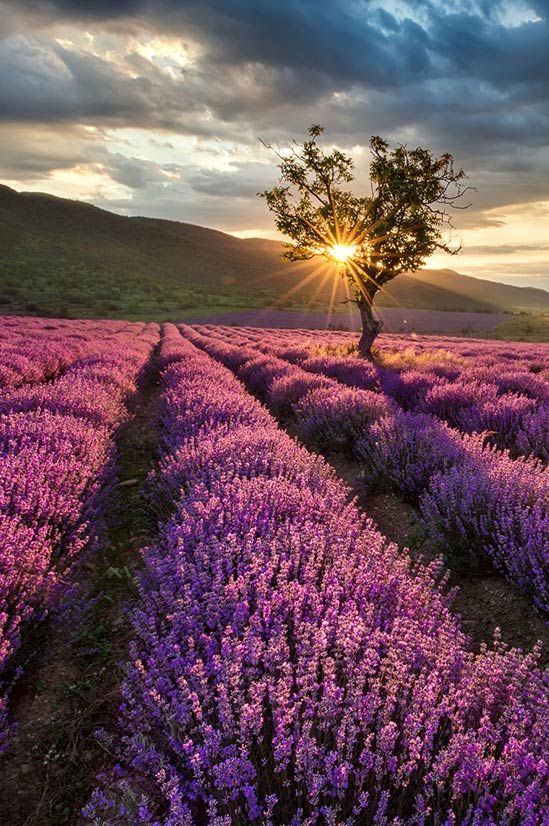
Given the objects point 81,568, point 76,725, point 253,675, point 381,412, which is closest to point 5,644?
point 76,725

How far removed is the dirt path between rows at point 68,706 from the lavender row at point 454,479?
2.04 metres

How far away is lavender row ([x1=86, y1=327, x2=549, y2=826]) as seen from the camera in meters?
1.30

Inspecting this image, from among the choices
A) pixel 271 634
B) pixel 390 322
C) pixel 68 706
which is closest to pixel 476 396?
pixel 271 634

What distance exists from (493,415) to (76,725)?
513cm

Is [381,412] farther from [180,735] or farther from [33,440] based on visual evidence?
[180,735]

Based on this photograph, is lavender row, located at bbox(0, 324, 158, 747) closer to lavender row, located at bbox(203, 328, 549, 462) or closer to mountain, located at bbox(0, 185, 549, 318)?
lavender row, located at bbox(203, 328, 549, 462)

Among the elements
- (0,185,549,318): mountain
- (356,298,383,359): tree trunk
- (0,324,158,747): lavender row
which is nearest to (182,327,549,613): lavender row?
(0,324,158,747): lavender row

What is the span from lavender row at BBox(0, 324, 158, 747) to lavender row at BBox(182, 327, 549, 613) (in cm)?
226

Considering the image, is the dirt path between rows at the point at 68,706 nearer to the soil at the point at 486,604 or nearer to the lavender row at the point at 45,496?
the lavender row at the point at 45,496

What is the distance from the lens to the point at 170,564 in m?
2.34

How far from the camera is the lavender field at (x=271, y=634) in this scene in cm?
135

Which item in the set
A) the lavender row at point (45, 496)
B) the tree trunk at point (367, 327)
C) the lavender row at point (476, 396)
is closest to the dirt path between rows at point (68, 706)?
the lavender row at point (45, 496)

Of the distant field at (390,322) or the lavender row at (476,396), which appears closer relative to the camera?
the lavender row at (476,396)

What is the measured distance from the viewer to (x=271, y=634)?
6.00 ft
